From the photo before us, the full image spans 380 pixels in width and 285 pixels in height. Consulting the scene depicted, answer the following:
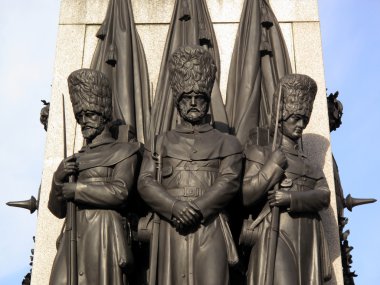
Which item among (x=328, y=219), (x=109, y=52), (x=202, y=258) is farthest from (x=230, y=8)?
(x=202, y=258)

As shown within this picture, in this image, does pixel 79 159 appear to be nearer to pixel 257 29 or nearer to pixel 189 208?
pixel 189 208

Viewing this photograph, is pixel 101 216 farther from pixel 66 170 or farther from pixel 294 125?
pixel 294 125

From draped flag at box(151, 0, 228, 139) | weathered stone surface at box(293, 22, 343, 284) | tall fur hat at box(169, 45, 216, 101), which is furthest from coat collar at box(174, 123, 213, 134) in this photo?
weathered stone surface at box(293, 22, 343, 284)

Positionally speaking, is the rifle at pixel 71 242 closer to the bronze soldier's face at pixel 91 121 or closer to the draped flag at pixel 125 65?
the bronze soldier's face at pixel 91 121

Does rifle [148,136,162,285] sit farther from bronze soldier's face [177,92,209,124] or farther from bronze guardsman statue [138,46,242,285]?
bronze soldier's face [177,92,209,124]

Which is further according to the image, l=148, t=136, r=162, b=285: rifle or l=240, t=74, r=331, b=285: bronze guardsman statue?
l=240, t=74, r=331, b=285: bronze guardsman statue

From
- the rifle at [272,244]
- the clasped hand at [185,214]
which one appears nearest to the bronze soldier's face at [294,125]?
the rifle at [272,244]

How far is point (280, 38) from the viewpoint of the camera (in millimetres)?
11836

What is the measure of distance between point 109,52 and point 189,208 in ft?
10.8

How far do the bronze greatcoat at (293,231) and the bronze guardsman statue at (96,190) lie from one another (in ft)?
4.51

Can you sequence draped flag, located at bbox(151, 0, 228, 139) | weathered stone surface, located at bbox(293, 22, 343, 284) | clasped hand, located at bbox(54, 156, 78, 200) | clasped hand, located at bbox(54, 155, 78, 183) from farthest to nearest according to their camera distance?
1. draped flag, located at bbox(151, 0, 228, 139)
2. weathered stone surface, located at bbox(293, 22, 343, 284)
3. clasped hand, located at bbox(54, 155, 78, 183)
4. clasped hand, located at bbox(54, 156, 78, 200)

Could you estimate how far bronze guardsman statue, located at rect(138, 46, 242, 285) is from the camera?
30.2 feet

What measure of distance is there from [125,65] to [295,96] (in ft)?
8.29

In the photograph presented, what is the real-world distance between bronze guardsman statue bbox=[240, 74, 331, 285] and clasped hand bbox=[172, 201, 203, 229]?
0.71 metres
